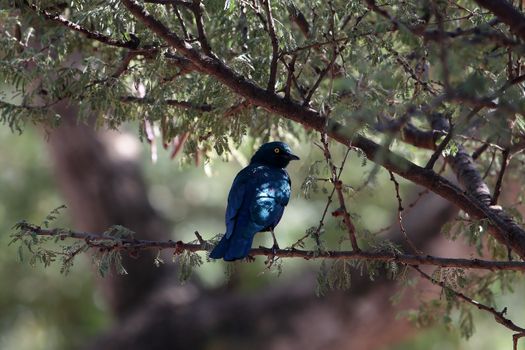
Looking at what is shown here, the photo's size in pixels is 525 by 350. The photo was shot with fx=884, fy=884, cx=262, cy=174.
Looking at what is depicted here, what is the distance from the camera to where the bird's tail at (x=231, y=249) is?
181 inches

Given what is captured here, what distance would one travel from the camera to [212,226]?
12523 millimetres

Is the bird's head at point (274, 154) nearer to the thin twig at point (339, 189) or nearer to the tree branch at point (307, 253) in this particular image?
the tree branch at point (307, 253)

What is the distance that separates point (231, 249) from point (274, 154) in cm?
180

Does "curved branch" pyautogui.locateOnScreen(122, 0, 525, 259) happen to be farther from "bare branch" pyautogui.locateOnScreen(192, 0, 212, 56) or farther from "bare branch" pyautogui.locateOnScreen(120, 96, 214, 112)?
"bare branch" pyautogui.locateOnScreen(120, 96, 214, 112)

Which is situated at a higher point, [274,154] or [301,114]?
[274,154]

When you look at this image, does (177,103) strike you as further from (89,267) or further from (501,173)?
(89,267)

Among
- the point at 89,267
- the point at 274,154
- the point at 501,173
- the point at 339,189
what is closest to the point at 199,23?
the point at 339,189

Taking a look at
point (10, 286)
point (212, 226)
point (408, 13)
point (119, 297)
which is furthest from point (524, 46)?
point (10, 286)

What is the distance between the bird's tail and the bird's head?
1594mm

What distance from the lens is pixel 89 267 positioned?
1217cm

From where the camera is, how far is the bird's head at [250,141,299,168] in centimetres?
628

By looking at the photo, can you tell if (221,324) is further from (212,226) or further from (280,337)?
(212,226)

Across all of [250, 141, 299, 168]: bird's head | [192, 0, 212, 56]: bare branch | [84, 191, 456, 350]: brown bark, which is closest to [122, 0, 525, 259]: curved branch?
[192, 0, 212, 56]: bare branch

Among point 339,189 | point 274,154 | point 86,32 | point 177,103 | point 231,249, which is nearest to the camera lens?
point 339,189
